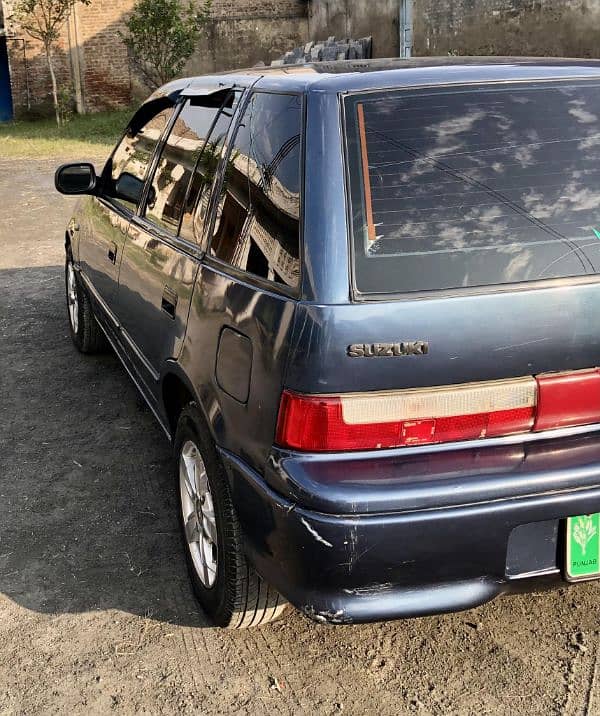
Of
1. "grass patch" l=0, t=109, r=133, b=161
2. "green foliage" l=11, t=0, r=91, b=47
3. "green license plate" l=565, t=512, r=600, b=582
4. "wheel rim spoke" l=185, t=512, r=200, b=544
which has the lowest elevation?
"grass patch" l=0, t=109, r=133, b=161

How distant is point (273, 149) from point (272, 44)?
2430 cm

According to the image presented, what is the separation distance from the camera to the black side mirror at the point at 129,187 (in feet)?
12.7

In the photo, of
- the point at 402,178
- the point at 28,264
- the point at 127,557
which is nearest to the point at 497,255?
the point at 402,178

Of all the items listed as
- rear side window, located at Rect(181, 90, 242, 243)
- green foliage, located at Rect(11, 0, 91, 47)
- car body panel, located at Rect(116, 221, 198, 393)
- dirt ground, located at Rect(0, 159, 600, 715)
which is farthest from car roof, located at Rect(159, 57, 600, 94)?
green foliage, located at Rect(11, 0, 91, 47)

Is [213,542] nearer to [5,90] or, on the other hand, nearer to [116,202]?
[116,202]

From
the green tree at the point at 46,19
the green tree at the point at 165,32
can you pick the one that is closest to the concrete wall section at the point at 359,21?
the green tree at the point at 165,32

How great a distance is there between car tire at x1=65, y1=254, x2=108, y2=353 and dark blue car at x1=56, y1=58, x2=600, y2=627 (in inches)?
120

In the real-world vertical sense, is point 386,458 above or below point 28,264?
above

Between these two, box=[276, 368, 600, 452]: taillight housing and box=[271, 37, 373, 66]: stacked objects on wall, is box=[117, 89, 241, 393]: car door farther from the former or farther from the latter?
box=[271, 37, 373, 66]: stacked objects on wall

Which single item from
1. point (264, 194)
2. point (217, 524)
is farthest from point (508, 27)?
point (217, 524)

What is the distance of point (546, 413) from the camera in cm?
218

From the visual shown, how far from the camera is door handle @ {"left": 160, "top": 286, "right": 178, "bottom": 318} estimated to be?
9.71 feet

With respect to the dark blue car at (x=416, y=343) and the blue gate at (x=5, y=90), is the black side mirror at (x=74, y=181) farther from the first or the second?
the blue gate at (x=5, y=90)

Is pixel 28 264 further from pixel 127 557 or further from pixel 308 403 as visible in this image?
pixel 308 403
